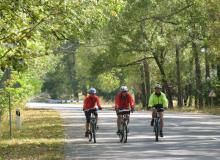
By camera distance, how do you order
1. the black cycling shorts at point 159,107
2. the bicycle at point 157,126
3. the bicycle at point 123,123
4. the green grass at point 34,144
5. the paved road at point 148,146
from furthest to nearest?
the black cycling shorts at point 159,107
the bicycle at point 157,126
the bicycle at point 123,123
the green grass at point 34,144
the paved road at point 148,146

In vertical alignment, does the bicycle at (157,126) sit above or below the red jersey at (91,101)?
below

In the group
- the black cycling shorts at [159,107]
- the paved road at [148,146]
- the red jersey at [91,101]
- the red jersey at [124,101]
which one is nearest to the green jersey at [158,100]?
the black cycling shorts at [159,107]

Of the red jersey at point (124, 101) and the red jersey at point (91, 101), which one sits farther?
the red jersey at point (91, 101)

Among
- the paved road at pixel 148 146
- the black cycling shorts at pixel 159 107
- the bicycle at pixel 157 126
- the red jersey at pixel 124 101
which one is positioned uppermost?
the red jersey at pixel 124 101

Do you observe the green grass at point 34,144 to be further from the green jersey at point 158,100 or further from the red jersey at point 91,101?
the green jersey at point 158,100

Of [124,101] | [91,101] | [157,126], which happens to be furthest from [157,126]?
[91,101]

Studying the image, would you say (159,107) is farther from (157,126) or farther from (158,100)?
(157,126)

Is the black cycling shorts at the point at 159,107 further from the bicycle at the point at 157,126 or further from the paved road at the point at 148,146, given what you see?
Answer: the paved road at the point at 148,146

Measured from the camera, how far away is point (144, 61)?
2581 inches

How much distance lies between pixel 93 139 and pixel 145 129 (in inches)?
214

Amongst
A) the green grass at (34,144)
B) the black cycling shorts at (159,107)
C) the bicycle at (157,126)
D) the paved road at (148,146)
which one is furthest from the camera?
the black cycling shorts at (159,107)

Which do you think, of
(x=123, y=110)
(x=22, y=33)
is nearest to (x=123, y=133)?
(x=123, y=110)

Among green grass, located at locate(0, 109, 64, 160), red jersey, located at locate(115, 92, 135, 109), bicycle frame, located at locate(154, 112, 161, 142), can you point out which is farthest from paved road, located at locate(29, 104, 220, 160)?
red jersey, located at locate(115, 92, 135, 109)

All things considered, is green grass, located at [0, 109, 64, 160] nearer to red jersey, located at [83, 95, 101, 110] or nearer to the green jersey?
red jersey, located at [83, 95, 101, 110]
